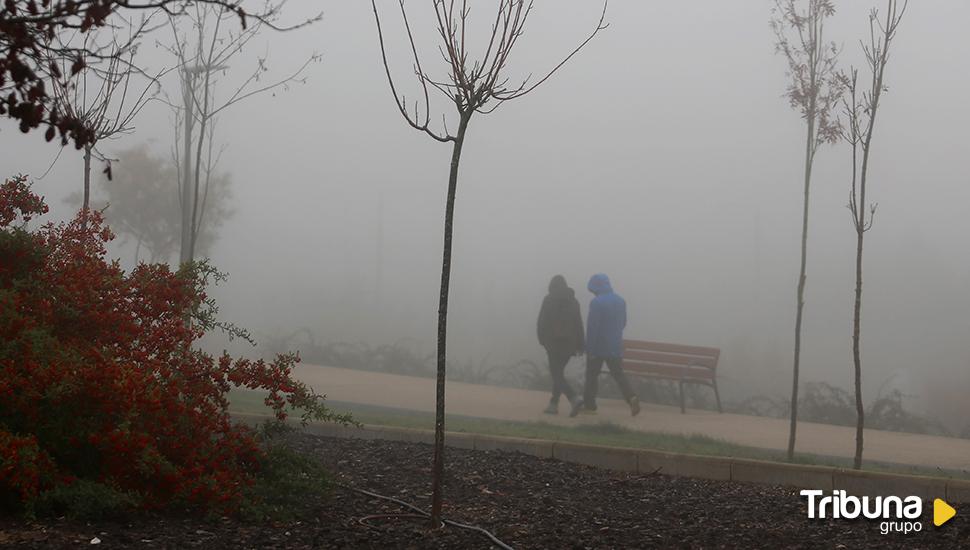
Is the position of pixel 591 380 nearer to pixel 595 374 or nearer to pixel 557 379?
pixel 595 374

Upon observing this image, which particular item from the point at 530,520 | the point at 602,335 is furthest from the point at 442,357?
the point at 602,335

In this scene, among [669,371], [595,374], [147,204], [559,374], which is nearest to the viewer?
[595,374]

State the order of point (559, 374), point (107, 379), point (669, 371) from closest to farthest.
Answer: point (107, 379) < point (559, 374) < point (669, 371)

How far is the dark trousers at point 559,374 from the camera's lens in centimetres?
1359

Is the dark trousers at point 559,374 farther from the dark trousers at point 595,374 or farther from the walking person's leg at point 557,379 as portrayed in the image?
the dark trousers at point 595,374

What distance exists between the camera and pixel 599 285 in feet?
44.4

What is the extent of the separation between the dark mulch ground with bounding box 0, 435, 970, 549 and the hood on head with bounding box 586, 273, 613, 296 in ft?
17.5

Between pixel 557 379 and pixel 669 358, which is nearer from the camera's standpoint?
pixel 557 379

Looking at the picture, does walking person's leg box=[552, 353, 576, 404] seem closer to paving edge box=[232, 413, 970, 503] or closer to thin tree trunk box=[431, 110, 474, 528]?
paving edge box=[232, 413, 970, 503]

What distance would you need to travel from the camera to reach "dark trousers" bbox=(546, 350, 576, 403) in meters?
13.6

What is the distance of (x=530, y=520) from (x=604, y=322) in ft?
23.5

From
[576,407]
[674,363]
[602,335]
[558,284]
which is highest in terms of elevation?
[558,284]

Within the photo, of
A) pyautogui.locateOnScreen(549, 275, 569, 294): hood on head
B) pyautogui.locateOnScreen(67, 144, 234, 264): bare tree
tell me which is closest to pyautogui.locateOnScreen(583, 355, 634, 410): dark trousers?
pyautogui.locateOnScreen(549, 275, 569, 294): hood on head

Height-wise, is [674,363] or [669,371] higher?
[674,363]
